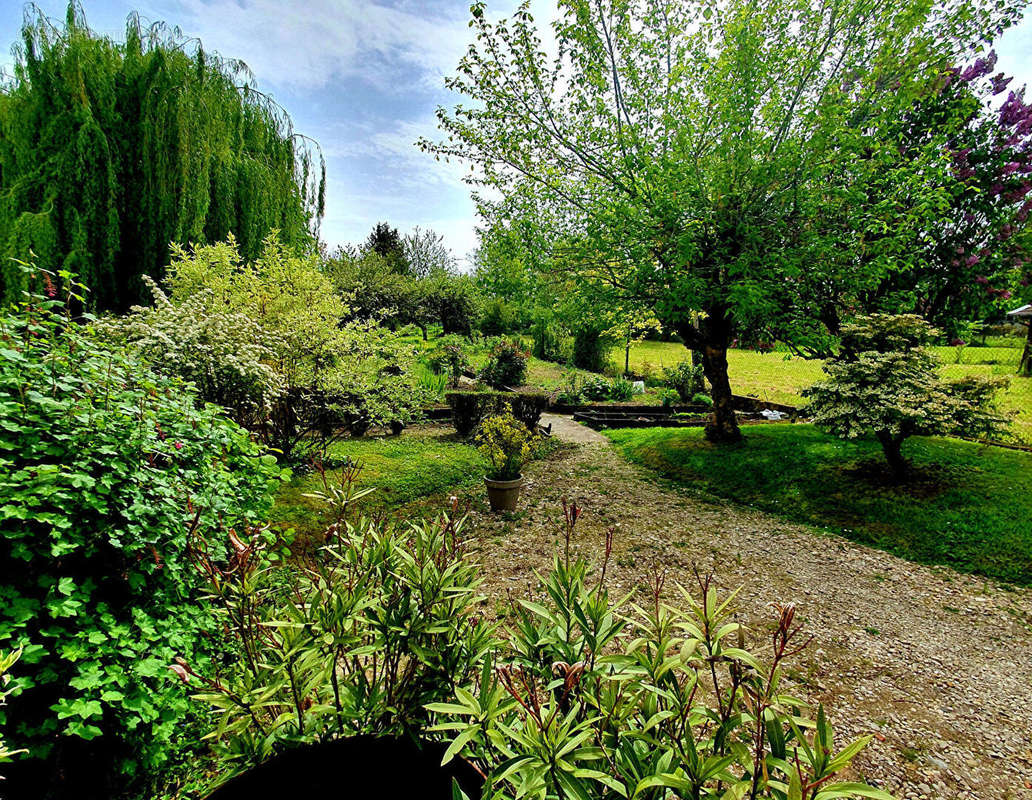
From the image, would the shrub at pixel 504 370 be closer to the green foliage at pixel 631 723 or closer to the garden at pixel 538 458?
the garden at pixel 538 458

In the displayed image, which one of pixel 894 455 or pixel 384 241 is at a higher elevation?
pixel 384 241

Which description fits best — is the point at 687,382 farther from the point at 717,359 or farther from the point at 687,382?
the point at 717,359

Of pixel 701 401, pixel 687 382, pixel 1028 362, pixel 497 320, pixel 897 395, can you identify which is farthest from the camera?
pixel 497 320

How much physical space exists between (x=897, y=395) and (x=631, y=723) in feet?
19.8

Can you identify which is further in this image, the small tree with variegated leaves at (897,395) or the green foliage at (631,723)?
the small tree with variegated leaves at (897,395)

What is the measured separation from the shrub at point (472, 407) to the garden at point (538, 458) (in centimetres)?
15

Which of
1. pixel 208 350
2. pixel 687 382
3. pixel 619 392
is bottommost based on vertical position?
pixel 619 392

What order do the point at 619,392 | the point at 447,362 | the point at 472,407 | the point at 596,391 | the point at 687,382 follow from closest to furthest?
the point at 472,407, the point at 687,382, the point at 619,392, the point at 596,391, the point at 447,362

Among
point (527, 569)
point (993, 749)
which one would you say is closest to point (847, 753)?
point (993, 749)

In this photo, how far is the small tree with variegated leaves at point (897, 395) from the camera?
508 centimetres

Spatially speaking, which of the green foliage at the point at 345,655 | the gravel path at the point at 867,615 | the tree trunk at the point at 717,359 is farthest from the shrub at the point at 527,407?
the green foliage at the point at 345,655

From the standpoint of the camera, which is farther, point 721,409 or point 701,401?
A: point 701,401

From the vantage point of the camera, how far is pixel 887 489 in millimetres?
5852

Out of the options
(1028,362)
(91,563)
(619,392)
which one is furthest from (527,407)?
(1028,362)
